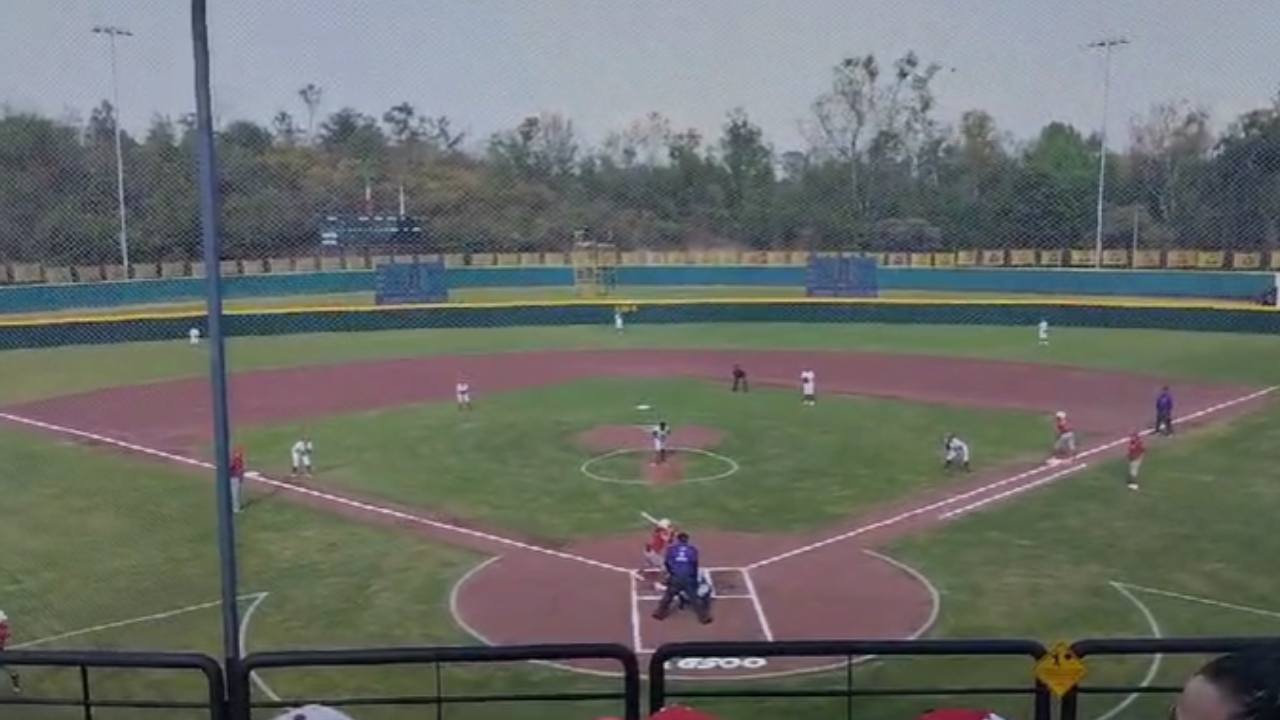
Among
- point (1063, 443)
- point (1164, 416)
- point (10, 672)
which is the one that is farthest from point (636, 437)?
point (10, 672)

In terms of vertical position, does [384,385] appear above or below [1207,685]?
below

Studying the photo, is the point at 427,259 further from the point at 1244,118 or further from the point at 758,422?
the point at 1244,118

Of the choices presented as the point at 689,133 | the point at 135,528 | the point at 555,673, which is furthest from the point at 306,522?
the point at 689,133

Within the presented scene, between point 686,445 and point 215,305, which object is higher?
point 215,305

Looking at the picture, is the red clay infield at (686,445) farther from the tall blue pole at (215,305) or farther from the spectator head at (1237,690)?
the spectator head at (1237,690)

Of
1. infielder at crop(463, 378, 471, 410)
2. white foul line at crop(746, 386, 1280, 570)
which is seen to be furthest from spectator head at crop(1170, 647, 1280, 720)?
infielder at crop(463, 378, 471, 410)

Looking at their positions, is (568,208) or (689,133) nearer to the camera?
Answer: (689,133)

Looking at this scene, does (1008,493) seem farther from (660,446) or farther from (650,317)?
(650,317)

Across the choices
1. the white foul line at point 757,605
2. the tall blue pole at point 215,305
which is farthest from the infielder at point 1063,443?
the tall blue pole at point 215,305
